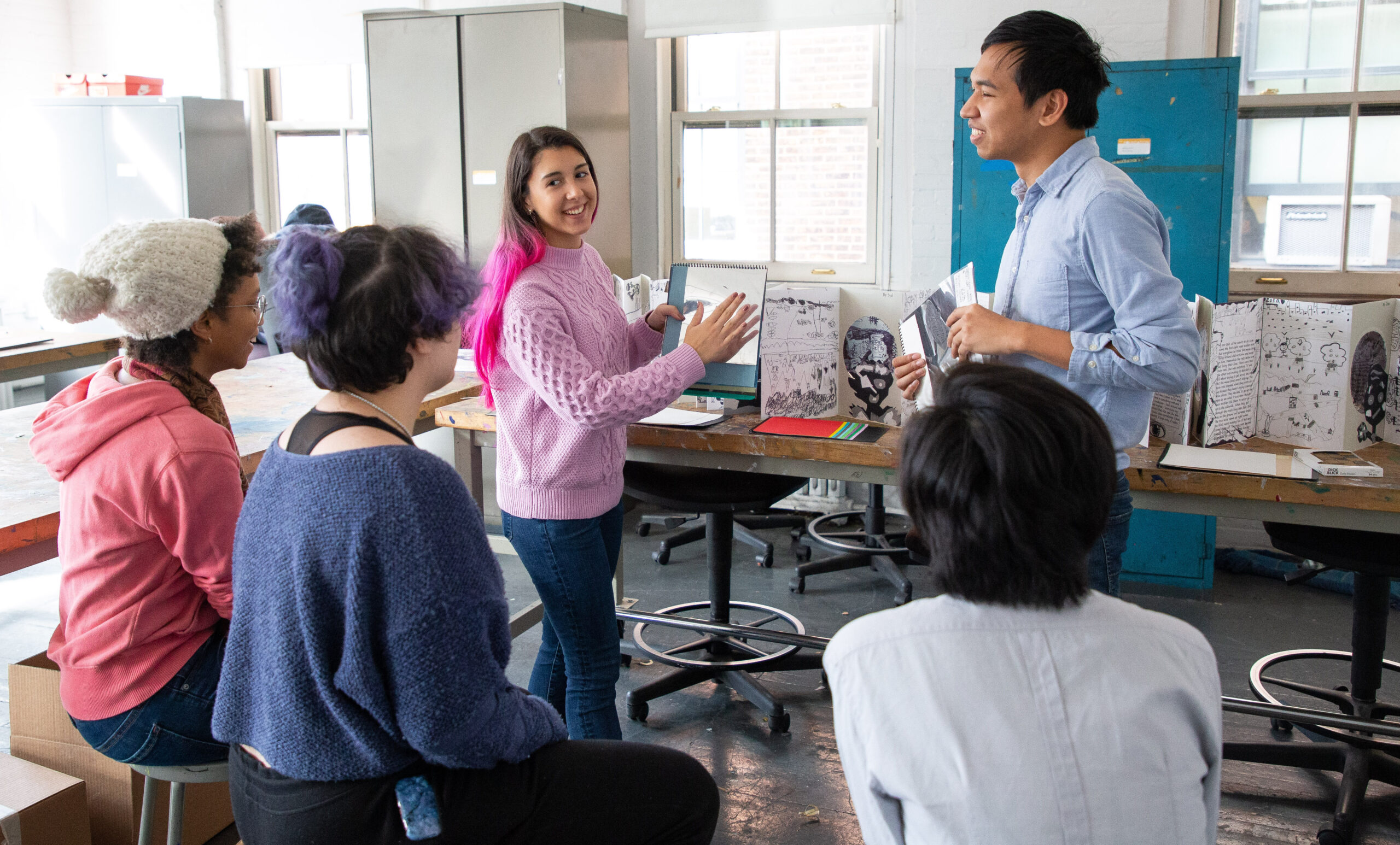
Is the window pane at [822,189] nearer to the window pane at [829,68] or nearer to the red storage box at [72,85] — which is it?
the window pane at [829,68]

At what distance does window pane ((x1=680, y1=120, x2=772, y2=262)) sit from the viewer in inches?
189

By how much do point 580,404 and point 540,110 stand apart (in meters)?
2.86

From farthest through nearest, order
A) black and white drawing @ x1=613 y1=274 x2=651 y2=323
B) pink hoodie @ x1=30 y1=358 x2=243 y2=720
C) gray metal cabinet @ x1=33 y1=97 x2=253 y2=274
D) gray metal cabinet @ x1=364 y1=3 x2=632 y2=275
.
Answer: gray metal cabinet @ x1=33 y1=97 x2=253 y2=274 < gray metal cabinet @ x1=364 y1=3 x2=632 y2=275 < black and white drawing @ x1=613 y1=274 x2=651 y2=323 < pink hoodie @ x1=30 y1=358 x2=243 y2=720

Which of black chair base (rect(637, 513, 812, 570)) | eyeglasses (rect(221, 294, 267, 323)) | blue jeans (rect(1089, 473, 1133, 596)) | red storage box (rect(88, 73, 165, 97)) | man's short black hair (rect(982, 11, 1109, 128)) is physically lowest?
black chair base (rect(637, 513, 812, 570))

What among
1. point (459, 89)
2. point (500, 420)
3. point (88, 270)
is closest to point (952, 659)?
point (500, 420)

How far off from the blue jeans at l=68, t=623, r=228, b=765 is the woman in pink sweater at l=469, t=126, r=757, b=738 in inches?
23.5

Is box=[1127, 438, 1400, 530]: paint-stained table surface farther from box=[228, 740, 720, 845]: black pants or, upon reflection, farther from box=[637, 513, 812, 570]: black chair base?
box=[637, 513, 812, 570]: black chair base

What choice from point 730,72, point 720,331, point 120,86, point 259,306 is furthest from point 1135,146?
point 120,86

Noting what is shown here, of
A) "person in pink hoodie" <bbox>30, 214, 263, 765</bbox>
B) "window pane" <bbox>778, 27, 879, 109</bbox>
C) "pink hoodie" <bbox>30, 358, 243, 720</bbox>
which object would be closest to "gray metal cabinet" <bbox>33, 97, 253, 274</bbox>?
"window pane" <bbox>778, 27, 879, 109</bbox>

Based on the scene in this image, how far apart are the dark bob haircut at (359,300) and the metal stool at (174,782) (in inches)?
28.1

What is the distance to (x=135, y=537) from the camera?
1533mm

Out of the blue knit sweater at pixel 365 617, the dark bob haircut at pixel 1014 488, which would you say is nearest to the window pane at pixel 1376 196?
the dark bob haircut at pixel 1014 488

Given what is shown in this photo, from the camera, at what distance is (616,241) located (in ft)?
15.5

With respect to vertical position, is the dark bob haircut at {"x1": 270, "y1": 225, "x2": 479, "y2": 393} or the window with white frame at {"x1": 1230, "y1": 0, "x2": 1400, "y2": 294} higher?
the window with white frame at {"x1": 1230, "y1": 0, "x2": 1400, "y2": 294}
